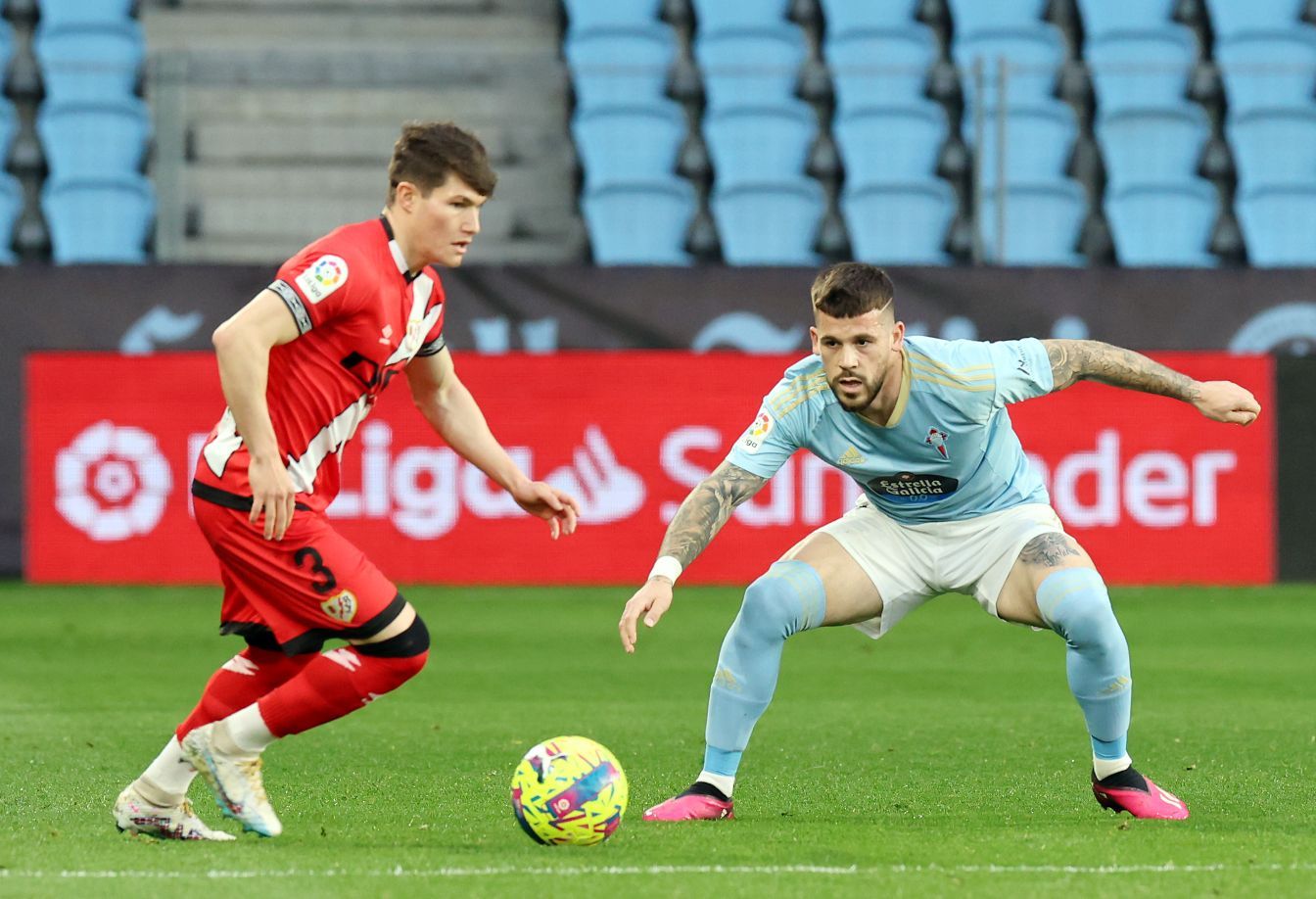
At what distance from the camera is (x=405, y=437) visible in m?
13.9

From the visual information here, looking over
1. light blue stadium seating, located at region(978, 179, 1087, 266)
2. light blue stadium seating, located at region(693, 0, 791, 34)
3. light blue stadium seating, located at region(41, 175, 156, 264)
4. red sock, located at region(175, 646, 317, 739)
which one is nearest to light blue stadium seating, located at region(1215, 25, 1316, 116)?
light blue stadium seating, located at region(978, 179, 1087, 266)

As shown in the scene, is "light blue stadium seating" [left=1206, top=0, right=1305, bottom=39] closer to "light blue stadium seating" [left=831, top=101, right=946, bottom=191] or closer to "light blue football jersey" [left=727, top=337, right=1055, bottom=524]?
"light blue stadium seating" [left=831, top=101, right=946, bottom=191]

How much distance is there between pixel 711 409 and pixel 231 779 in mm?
8707

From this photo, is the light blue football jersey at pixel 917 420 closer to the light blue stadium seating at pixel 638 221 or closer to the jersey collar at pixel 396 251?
Result: the jersey collar at pixel 396 251

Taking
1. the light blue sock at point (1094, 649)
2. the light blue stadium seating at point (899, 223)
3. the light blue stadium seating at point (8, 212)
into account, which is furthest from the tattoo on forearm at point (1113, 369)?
the light blue stadium seating at point (8, 212)

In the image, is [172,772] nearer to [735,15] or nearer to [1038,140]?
[1038,140]

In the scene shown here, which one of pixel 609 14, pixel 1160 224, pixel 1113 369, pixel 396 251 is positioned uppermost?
pixel 609 14

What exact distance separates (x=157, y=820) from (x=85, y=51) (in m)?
12.6

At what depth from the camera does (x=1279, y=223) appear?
15.9m

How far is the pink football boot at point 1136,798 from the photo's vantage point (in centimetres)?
603

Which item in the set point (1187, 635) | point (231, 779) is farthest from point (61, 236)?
point (231, 779)

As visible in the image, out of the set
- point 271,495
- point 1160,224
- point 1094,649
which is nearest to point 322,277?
point 271,495

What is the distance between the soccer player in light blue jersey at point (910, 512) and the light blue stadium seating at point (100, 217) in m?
10.4

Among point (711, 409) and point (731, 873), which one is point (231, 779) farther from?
point (711, 409)
